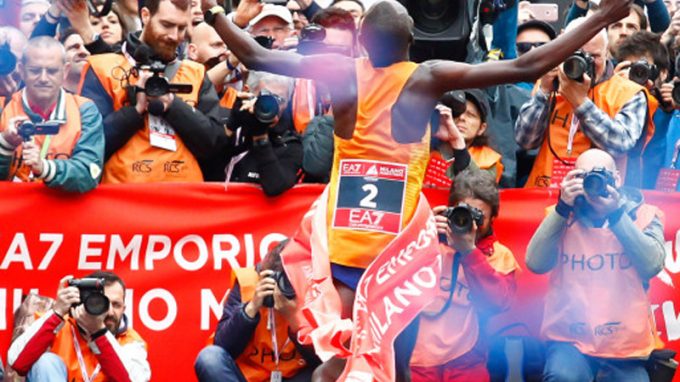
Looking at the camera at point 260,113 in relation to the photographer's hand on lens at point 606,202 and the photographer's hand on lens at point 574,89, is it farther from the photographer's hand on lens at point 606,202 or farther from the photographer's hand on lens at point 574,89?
the photographer's hand on lens at point 606,202

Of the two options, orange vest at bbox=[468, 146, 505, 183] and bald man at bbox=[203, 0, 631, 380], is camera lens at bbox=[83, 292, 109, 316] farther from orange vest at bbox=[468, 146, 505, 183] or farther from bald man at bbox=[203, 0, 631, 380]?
orange vest at bbox=[468, 146, 505, 183]

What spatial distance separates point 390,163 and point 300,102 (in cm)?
257

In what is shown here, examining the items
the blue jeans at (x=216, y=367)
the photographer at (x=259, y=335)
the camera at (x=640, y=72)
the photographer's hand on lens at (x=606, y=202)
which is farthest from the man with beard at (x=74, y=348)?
the camera at (x=640, y=72)

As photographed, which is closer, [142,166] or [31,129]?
[31,129]

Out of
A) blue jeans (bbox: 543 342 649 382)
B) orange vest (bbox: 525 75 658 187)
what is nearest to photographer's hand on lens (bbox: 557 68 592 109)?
orange vest (bbox: 525 75 658 187)

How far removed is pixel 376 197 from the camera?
8.19 metres

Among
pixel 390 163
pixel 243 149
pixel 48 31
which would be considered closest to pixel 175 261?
pixel 243 149

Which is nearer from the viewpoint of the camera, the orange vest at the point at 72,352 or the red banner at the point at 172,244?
the orange vest at the point at 72,352

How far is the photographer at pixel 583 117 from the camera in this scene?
10172 mm

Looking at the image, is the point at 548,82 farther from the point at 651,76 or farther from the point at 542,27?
the point at 542,27

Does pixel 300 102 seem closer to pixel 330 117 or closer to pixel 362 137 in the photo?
pixel 330 117

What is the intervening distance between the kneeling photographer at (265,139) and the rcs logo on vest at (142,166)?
1.63 ft

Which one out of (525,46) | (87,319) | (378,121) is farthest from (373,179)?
(525,46)

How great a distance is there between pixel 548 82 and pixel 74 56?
3.19 m
